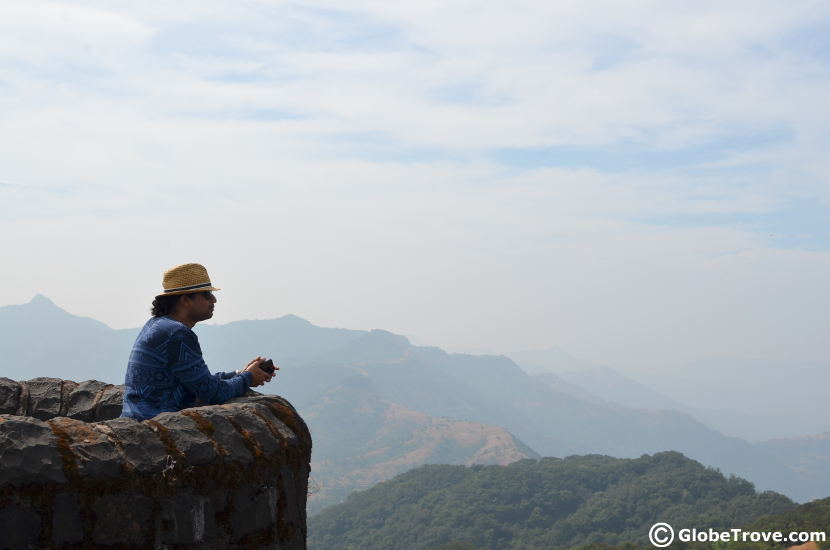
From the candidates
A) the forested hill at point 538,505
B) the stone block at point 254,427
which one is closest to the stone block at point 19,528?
the stone block at point 254,427

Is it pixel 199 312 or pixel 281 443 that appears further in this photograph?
pixel 199 312

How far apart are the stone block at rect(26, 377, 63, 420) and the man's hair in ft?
8.40

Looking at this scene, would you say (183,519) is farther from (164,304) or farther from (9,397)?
(9,397)

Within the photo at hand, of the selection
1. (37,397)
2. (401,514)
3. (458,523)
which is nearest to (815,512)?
(37,397)

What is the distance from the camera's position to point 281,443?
5.71 meters

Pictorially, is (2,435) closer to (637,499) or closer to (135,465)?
(135,465)

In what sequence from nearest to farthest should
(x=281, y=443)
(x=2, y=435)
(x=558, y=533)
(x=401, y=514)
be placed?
(x=2, y=435) → (x=281, y=443) → (x=558, y=533) → (x=401, y=514)

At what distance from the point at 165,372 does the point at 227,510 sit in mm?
1416

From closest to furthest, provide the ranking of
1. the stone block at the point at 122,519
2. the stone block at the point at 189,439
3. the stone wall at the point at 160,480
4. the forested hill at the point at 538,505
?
1. the stone wall at the point at 160,480
2. the stone block at the point at 122,519
3. the stone block at the point at 189,439
4. the forested hill at the point at 538,505

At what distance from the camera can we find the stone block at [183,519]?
4758 millimetres

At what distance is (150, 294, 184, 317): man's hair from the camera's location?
21.1 feet

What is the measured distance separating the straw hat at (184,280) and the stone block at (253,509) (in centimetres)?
185

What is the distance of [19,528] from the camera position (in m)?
4.26

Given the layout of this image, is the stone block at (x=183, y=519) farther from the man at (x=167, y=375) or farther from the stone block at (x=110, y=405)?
the stone block at (x=110, y=405)
